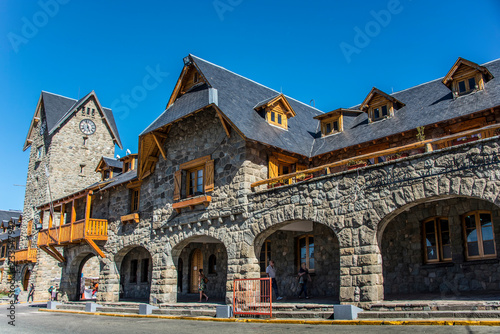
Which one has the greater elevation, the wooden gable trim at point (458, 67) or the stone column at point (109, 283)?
the wooden gable trim at point (458, 67)

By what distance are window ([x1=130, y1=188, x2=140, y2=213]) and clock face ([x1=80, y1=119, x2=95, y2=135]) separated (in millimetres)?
16693

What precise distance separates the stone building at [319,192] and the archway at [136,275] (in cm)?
271

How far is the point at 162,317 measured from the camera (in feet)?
47.5

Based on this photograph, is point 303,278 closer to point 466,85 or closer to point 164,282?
point 164,282

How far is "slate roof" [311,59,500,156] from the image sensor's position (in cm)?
1371

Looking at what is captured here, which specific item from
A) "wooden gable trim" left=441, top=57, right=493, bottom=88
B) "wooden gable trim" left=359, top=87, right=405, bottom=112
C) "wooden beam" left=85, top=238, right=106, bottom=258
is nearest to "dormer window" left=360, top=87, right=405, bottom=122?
"wooden gable trim" left=359, top=87, right=405, bottom=112


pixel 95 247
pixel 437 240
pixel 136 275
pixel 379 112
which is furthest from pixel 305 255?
pixel 136 275

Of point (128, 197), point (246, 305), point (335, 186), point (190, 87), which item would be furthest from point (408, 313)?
point (128, 197)

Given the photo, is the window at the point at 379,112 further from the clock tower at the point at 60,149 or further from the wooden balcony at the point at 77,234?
the clock tower at the point at 60,149

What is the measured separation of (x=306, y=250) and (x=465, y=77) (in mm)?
8193

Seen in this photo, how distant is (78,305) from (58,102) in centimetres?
2301

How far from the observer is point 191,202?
16188mm

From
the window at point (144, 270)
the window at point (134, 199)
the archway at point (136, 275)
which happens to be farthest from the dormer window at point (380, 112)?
the window at point (144, 270)

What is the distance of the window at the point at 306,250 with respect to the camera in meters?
16.7
